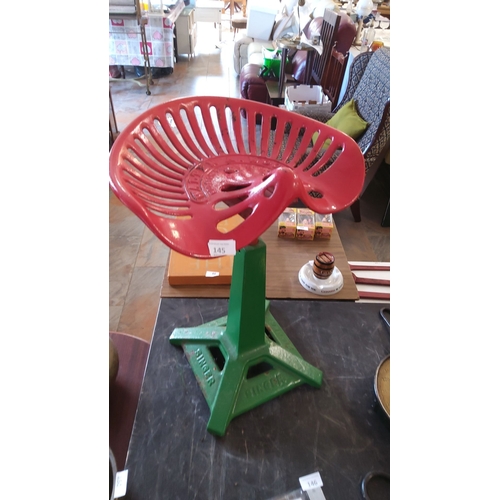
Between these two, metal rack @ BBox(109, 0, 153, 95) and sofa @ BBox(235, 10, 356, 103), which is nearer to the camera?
sofa @ BBox(235, 10, 356, 103)

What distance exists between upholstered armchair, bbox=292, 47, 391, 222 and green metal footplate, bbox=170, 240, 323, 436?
1135mm

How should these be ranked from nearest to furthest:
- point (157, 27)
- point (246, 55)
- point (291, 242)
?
point (291, 242)
point (157, 27)
point (246, 55)

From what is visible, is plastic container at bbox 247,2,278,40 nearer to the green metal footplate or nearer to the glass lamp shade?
the glass lamp shade

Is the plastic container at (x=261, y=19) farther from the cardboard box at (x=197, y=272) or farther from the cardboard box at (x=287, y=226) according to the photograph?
the cardboard box at (x=197, y=272)

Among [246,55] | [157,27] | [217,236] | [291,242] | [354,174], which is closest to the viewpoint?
[217,236]

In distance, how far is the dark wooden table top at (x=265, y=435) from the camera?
70 centimetres

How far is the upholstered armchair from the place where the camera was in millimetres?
1838

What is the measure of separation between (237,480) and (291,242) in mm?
771

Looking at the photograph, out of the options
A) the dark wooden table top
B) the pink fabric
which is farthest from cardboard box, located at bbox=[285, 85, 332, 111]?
the pink fabric

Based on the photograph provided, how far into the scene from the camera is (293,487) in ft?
2.30

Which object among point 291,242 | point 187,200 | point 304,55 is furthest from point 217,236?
point 304,55

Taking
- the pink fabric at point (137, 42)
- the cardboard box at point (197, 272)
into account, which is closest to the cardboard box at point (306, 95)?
the cardboard box at point (197, 272)

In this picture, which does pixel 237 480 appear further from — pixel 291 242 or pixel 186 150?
pixel 291 242

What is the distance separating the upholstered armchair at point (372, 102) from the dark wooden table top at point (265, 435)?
1.08 metres
